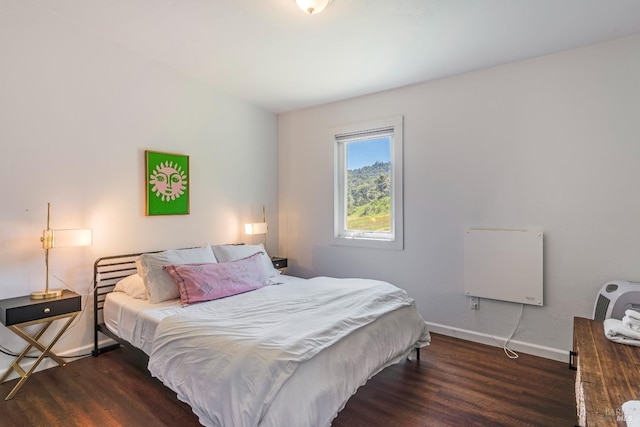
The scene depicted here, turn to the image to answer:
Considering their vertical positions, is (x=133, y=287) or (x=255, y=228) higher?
(x=255, y=228)

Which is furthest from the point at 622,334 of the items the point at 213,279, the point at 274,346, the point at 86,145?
the point at 86,145

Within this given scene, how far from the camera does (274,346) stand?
1.76 metres

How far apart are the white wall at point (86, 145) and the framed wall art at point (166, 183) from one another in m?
0.08

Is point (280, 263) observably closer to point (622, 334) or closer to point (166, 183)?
point (166, 183)

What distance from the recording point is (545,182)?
296cm

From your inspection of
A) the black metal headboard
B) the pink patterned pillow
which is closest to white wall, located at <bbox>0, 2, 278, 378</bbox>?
the black metal headboard

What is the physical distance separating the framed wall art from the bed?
72 centimetres

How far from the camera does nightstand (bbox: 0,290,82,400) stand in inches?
93.9

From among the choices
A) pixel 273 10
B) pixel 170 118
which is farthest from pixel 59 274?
pixel 273 10

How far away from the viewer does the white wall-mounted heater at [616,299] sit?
242 cm

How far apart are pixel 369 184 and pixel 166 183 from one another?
2.28 metres

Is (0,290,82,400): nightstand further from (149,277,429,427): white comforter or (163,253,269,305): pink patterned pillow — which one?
(149,277,429,427): white comforter

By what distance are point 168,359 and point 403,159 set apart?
288 centimetres

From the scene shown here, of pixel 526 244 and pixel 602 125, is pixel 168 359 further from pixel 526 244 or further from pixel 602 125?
pixel 602 125
